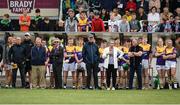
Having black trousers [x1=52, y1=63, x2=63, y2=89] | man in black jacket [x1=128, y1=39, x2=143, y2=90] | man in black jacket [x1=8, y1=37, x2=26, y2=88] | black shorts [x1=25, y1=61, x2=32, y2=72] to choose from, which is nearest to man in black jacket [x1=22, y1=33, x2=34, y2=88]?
black shorts [x1=25, y1=61, x2=32, y2=72]

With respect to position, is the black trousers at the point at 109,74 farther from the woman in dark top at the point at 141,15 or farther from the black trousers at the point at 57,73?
the woman in dark top at the point at 141,15

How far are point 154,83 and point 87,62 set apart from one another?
9.49 feet

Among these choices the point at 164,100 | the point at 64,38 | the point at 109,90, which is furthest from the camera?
the point at 64,38

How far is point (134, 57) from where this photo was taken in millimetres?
24703

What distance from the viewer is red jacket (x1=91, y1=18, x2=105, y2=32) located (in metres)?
26.8

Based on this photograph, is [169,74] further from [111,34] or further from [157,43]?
[111,34]

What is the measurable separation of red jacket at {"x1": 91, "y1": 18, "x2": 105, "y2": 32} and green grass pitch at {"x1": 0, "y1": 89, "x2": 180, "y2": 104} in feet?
13.1

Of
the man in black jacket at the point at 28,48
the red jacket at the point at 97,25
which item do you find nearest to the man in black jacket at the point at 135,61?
the red jacket at the point at 97,25

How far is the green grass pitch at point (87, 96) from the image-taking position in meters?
19.2

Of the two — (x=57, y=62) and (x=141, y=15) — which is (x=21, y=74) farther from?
(x=141, y=15)

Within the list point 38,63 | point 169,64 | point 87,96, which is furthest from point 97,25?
point 87,96

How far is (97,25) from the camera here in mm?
26875

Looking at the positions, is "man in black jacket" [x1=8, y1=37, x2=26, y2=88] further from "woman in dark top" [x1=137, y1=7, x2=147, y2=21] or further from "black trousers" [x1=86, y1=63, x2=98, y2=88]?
"woman in dark top" [x1=137, y1=7, x2=147, y2=21]

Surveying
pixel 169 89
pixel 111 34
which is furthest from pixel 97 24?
pixel 169 89
